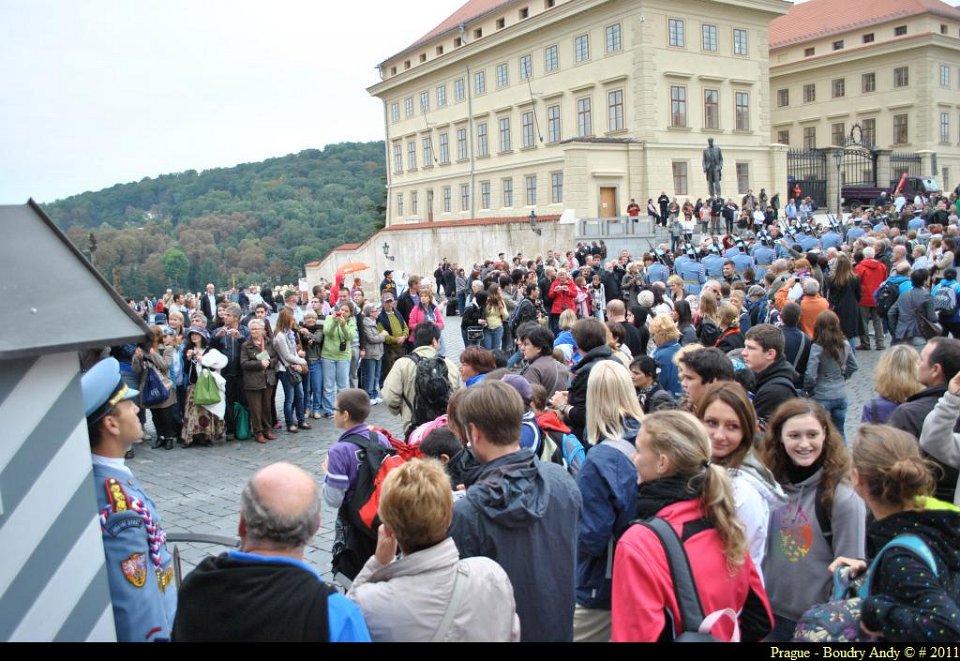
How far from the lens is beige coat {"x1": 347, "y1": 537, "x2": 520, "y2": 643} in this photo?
2.53m

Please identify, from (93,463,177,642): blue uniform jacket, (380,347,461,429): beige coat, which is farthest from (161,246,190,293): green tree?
(93,463,177,642): blue uniform jacket

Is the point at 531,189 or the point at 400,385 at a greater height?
the point at 531,189

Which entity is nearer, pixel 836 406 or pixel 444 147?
pixel 836 406

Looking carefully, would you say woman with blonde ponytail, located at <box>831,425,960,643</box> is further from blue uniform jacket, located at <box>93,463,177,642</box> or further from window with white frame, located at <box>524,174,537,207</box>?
window with white frame, located at <box>524,174,537,207</box>

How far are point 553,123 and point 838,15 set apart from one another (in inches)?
1112

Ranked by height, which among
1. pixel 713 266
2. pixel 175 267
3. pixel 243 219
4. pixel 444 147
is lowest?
pixel 713 266

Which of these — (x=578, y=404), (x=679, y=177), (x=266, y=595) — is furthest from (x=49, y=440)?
(x=679, y=177)

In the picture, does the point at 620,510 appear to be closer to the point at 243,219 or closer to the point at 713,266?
the point at 713,266

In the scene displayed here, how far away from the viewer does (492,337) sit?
14273mm

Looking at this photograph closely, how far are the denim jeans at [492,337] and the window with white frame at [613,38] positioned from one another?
3181 centimetres

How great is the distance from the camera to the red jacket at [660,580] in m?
2.62

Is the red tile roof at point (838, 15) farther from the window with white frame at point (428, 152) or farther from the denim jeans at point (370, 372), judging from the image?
the denim jeans at point (370, 372)

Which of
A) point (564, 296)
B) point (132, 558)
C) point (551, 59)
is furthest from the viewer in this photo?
point (551, 59)

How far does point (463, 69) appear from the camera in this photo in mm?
52500
